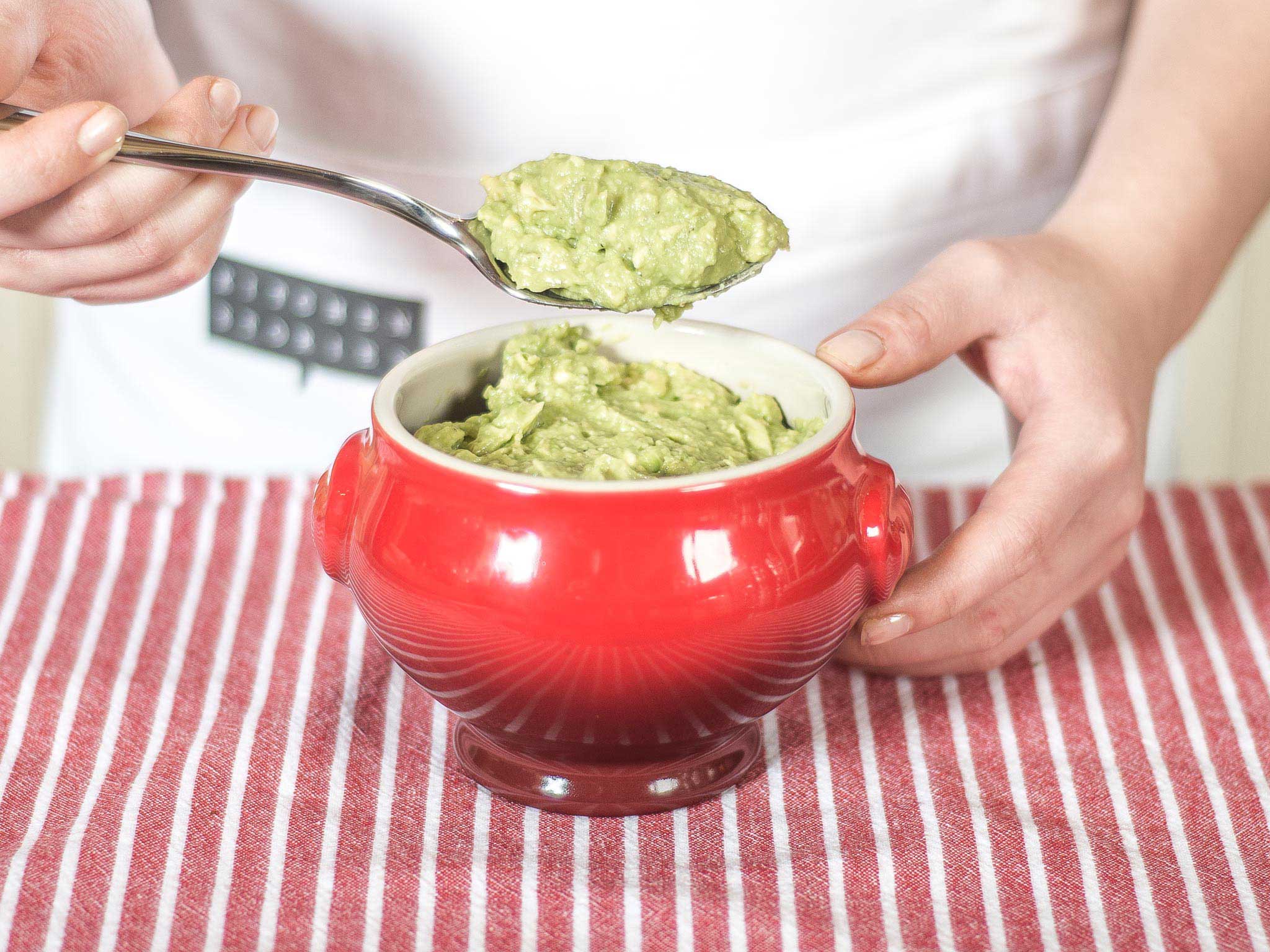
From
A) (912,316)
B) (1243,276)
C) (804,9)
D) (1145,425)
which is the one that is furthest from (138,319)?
(1243,276)

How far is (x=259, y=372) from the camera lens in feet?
5.19

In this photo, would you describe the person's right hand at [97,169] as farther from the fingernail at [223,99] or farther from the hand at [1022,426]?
the hand at [1022,426]

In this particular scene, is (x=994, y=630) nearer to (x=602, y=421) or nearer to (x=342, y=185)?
(x=602, y=421)

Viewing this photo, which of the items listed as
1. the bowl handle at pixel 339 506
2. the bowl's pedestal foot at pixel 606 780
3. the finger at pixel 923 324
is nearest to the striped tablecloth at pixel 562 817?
the bowl's pedestal foot at pixel 606 780

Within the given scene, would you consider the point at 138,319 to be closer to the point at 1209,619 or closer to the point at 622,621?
the point at 622,621

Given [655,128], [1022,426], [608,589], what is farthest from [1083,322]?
[608,589]

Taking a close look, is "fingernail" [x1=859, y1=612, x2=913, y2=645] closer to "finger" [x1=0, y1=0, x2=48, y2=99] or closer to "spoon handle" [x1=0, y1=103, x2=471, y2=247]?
"spoon handle" [x1=0, y1=103, x2=471, y2=247]

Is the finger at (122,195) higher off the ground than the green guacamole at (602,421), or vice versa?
the finger at (122,195)

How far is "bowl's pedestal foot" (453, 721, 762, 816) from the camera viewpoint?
0.96 metres

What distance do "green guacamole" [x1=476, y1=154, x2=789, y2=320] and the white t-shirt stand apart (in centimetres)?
34

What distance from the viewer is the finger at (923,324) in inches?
41.9

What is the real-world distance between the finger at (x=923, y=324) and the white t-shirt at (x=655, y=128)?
0.30 m

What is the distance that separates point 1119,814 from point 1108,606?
340 millimetres

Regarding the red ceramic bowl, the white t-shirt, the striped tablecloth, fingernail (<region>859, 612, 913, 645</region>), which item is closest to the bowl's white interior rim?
the red ceramic bowl
